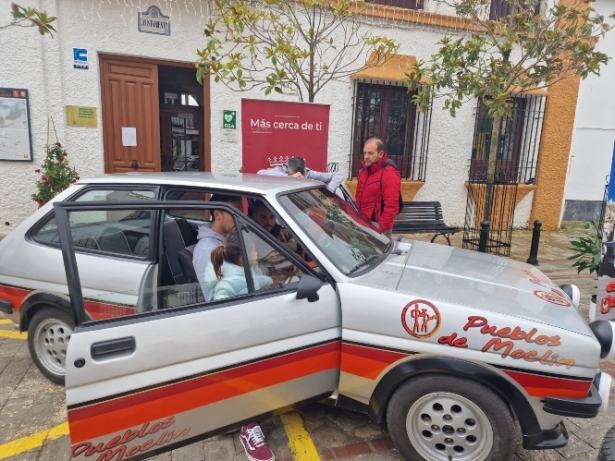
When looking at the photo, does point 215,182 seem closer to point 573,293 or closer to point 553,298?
point 553,298

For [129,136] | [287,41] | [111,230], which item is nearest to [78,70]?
[129,136]

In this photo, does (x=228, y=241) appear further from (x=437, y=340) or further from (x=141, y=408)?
(x=437, y=340)

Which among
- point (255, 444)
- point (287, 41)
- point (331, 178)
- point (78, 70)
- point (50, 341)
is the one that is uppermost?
point (287, 41)

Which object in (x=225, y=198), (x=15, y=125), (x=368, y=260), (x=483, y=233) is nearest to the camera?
(x=225, y=198)

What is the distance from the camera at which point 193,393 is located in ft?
6.44

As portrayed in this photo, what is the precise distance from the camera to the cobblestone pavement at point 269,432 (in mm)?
2385

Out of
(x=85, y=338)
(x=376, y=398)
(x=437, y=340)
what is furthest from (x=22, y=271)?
(x=437, y=340)

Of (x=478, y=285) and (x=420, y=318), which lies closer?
(x=420, y=318)

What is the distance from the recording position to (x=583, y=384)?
198 centimetres

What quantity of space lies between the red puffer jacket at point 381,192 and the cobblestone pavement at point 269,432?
2.26m

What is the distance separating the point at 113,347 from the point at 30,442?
126 centimetres

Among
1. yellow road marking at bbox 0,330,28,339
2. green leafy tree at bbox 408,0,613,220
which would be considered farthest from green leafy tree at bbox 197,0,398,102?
yellow road marking at bbox 0,330,28,339

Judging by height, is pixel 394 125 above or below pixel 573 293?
above

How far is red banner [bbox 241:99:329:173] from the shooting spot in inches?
205
